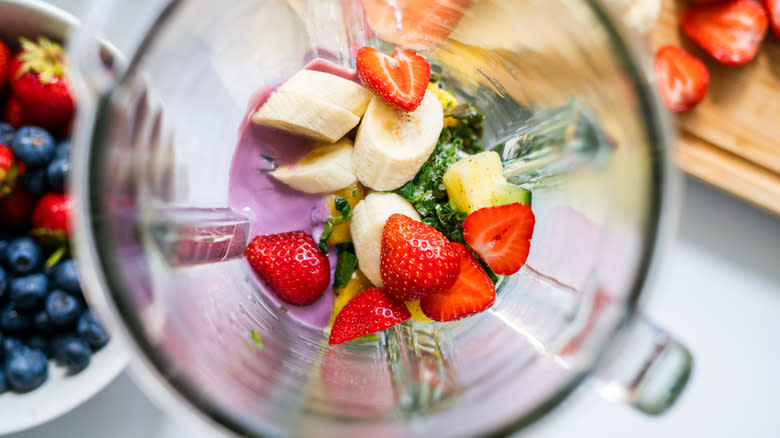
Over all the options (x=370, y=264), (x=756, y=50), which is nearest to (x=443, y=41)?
(x=370, y=264)

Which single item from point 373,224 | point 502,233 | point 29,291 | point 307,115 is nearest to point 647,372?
point 502,233

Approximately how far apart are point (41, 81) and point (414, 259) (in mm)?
589

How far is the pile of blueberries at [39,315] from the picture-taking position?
28.2 inches

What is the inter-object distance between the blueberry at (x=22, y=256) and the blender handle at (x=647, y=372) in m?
0.72

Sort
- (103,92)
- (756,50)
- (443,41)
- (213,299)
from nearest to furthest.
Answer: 1. (103,92)
2. (213,299)
3. (443,41)
4. (756,50)

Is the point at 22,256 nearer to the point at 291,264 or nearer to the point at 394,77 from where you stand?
the point at 291,264

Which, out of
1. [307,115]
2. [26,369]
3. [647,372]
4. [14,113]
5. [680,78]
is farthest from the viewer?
[680,78]

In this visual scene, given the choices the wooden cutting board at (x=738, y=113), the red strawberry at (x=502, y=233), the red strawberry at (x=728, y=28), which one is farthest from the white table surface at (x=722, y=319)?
the red strawberry at (x=502, y=233)

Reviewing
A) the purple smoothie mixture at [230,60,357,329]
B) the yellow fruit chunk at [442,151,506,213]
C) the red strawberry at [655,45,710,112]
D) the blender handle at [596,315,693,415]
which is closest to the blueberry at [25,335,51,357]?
the purple smoothie mixture at [230,60,357,329]

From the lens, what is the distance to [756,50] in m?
0.97

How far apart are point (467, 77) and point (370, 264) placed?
0.87 ft

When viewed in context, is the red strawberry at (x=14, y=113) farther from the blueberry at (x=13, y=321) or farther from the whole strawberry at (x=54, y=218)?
the blueberry at (x=13, y=321)

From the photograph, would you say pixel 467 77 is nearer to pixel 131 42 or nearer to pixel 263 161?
pixel 263 161

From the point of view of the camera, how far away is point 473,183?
589 mm
